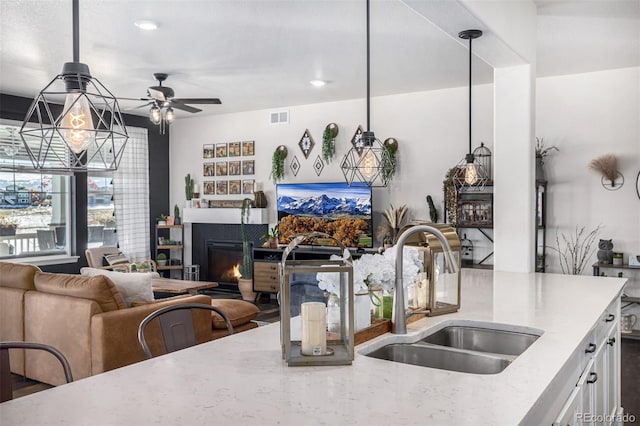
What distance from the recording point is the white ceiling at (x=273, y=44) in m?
3.73

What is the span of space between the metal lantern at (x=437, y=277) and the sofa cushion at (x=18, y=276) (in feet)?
10.2

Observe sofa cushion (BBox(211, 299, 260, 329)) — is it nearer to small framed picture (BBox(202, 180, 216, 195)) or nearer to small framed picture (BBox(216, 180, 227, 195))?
small framed picture (BBox(216, 180, 227, 195))

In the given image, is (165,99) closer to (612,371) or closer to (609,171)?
(612,371)

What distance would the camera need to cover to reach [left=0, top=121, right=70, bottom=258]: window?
6.73 m

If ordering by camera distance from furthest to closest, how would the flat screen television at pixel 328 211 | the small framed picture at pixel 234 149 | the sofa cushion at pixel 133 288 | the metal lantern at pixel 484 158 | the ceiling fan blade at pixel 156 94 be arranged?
the small framed picture at pixel 234 149, the flat screen television at pixel 328 211, the metal lantern at pixel 484 158, the ceiling fan blade at pixel 156 94, the sofa cushion at pixel 133 288

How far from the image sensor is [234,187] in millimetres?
8141

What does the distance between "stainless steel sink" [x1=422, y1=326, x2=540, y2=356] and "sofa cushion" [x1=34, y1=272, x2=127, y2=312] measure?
7.91 ft

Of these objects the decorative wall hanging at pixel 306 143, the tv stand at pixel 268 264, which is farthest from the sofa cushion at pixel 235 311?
the decorative wall hanging at pixel 306 143

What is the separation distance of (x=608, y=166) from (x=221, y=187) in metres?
5.25

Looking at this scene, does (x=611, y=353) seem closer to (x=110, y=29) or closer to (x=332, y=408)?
(x=332, y=408)

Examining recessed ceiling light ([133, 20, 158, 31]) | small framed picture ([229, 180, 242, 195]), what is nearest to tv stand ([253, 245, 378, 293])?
small framed picture ([229, 180, 242, 195])

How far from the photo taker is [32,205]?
278 inches

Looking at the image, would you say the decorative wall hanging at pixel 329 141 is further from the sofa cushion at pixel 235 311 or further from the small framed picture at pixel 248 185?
the sofa cushion at pixel 235 311

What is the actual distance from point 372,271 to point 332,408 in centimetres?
75
